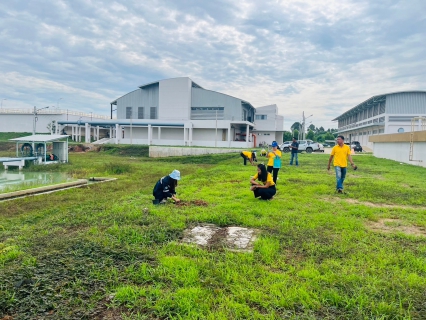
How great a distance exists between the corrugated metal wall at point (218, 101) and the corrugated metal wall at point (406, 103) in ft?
71.7

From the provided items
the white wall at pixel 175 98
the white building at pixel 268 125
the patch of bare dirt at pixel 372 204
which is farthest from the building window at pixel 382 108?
the patch of bare dirt at pixel 372 204

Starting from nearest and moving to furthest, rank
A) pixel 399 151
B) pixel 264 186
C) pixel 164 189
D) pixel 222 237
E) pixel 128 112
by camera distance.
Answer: pixel 222 237, pixel 164 189, pixel 264 186, pixel 399 151, pixel 128 112

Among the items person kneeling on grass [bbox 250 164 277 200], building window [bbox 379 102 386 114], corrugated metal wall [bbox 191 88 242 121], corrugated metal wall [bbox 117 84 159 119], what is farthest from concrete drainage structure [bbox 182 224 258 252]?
building window [bbox 379 102 386 114]

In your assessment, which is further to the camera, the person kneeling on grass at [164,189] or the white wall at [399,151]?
the white wall at [399,151]

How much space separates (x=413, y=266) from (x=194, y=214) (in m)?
3.82

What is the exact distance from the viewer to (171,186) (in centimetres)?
725

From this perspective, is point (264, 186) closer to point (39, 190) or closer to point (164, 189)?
point (164, 189)

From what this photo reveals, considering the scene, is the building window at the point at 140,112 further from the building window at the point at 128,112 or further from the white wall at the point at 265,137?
the white wall at the point at 265,137

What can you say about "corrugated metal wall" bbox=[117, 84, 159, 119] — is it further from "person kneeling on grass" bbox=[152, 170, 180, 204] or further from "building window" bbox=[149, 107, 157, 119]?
"person kneeling on grass" bbox=[152, 170, 180, 204]

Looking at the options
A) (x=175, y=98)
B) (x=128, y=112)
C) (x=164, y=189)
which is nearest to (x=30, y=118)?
(x=128, y=112)

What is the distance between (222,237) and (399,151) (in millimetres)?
20050

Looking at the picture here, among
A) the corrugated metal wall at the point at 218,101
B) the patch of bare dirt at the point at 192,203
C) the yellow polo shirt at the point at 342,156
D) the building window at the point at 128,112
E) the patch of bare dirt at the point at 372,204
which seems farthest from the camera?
the building window at the point at 128,112

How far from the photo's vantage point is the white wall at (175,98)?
45812 millimetres

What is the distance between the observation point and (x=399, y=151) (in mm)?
20375
